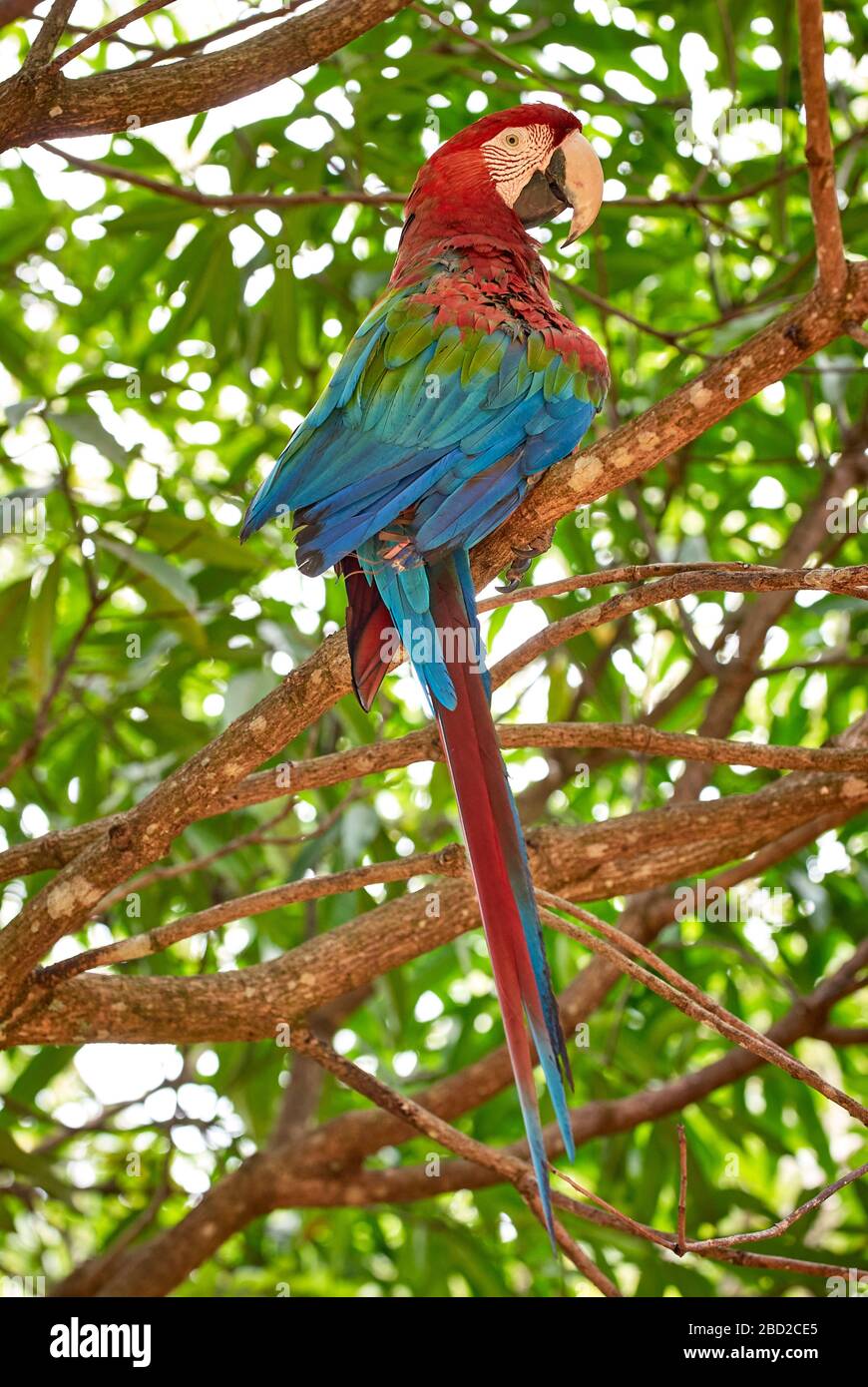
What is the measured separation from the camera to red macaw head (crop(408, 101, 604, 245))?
215cm

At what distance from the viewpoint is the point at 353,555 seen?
190cm

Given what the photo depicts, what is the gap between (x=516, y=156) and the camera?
7.13ft

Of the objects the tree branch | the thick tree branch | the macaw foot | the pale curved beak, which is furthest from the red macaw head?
the tree branch

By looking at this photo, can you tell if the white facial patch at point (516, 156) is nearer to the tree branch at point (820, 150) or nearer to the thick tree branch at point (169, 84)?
the thick tree branch at point (169, 84)

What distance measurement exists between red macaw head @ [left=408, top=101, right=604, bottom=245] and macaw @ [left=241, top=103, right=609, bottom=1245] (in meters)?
0.13

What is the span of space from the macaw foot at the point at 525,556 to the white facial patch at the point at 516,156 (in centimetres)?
61

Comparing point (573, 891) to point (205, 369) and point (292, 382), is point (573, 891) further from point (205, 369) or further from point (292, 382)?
point (205, 369)

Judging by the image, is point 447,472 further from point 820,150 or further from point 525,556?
point 820,150

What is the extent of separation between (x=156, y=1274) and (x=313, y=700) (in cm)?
160

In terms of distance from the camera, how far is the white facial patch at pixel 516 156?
2156mm

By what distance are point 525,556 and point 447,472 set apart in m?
0.18

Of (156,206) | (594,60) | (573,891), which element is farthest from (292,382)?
(573,891)
